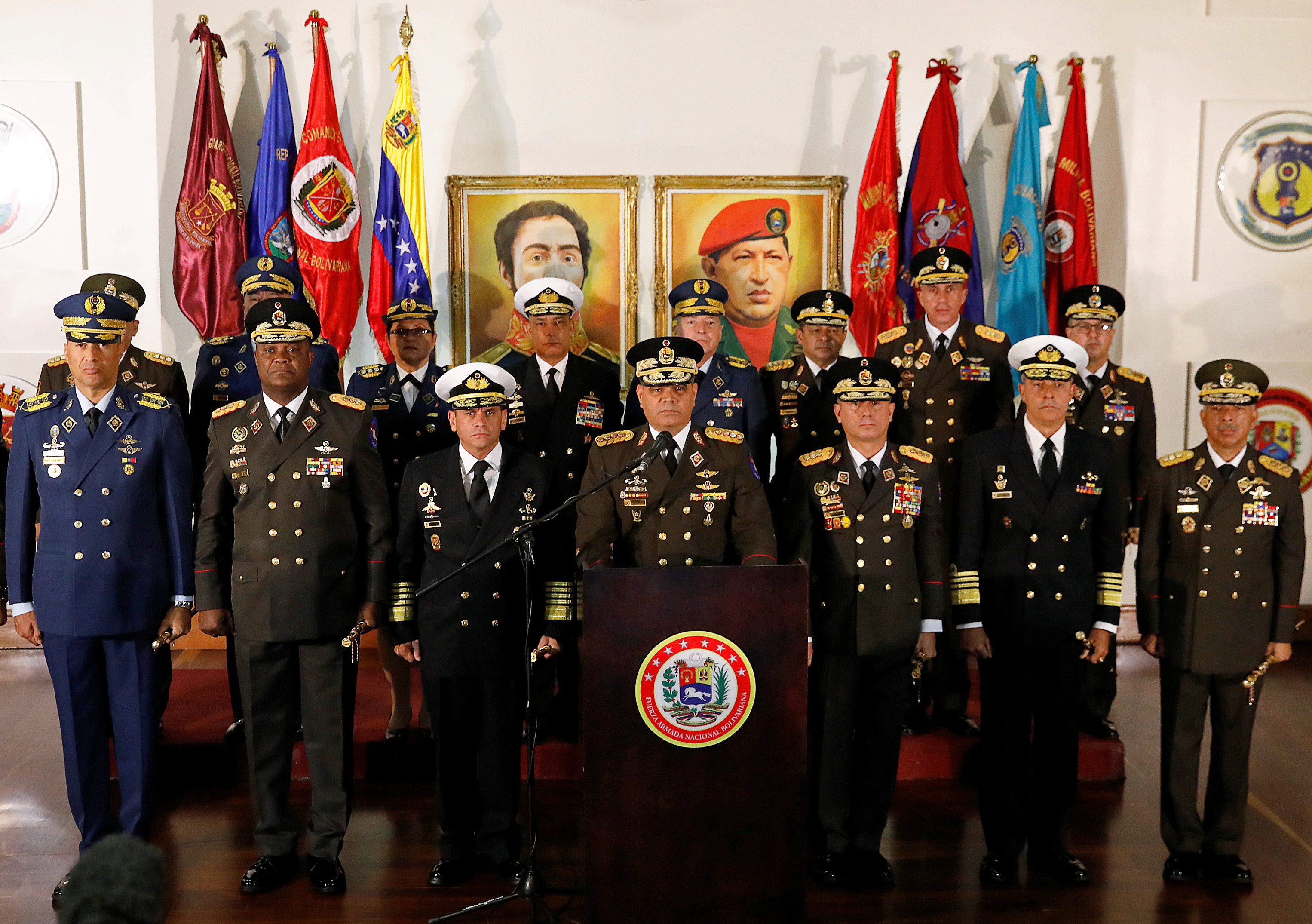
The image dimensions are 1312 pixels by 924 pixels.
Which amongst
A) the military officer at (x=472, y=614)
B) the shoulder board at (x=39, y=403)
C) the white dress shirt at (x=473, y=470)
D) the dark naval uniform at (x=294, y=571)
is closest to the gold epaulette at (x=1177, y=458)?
the military officer at (x=472, y=614)

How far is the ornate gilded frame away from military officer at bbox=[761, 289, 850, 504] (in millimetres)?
1535

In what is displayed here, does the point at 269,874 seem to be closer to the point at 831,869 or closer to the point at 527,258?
the point at 831,869

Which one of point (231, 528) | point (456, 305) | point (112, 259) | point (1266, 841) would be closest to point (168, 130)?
point (112, 259)

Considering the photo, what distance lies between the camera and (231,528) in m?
3.55

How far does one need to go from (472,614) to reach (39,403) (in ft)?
5.30

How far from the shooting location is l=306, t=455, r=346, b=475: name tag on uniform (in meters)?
3.42

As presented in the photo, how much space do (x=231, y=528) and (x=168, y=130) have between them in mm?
3358

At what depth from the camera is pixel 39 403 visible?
11.5 feet

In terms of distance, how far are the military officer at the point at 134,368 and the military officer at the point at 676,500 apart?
81.2 inches

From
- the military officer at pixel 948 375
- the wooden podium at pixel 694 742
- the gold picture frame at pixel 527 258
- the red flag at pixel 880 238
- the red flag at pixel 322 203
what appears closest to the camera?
the wooden podium at pixel 694 742

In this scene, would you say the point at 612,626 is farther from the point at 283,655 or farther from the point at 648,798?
the point at 283,655

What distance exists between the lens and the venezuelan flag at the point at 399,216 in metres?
5.69

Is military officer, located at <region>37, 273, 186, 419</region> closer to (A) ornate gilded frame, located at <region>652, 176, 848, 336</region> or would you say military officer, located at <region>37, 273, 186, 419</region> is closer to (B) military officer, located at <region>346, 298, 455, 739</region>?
(B) military officer, located at <region>346, 298, 455, 739</region>

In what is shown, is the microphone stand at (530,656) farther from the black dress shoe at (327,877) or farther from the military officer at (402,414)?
the military officer at (402,414)
